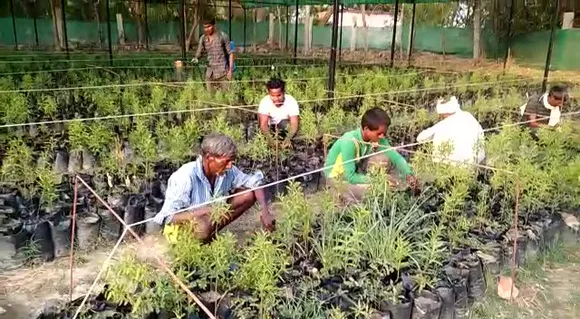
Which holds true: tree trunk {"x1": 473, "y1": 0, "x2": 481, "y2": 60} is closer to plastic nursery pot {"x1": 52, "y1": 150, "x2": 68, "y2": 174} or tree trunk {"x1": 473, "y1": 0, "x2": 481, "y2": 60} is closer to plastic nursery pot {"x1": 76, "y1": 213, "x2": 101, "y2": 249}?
plastic nursery pot {"x1": 52, "y1": 150, "x2": 68, "y2": 174}

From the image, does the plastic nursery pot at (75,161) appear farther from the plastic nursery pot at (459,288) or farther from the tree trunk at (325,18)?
the tree trunk at (325,18)

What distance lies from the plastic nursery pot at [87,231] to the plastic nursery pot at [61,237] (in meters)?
0.07

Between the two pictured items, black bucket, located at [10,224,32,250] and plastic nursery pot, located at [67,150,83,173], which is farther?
plastic nursery pot, located at [67,150,83,173]

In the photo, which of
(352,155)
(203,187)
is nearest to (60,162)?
(203,187)

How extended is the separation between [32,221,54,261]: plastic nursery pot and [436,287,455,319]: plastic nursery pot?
2.34m

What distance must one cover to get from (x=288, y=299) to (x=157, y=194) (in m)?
1.82

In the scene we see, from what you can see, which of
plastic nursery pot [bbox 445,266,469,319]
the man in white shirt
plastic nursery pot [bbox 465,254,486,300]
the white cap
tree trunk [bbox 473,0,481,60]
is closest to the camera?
plastic nursery pot [bbox 445,266,469,319]

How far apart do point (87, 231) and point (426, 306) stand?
219 centimetres

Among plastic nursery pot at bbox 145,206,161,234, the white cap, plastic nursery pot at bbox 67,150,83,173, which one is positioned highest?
the white cap

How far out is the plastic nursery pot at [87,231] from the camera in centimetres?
340

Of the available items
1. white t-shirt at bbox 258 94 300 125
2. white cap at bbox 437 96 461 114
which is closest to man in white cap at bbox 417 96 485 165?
white cap at bbox 437 96 461 114

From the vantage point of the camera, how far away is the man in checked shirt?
7.10 metres

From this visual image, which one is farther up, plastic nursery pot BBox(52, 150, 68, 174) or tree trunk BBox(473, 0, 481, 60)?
tree trunk BBox(473, 0, 481, 60)

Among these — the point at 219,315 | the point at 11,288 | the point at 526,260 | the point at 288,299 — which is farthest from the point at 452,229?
the point at 11,288
